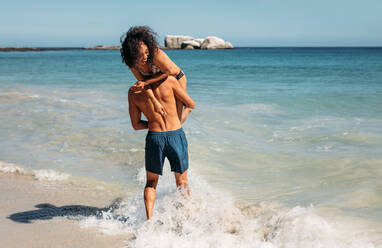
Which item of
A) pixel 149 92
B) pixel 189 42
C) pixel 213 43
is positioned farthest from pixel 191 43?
pixel 149 92

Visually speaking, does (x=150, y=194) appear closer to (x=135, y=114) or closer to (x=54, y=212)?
(x=135, y=114)

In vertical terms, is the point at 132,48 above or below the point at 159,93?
above

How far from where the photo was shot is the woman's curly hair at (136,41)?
297cm

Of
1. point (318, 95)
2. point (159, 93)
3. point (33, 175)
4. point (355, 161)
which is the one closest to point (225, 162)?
point (355, 161)

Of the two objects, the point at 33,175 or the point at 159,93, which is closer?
the point at 159,93

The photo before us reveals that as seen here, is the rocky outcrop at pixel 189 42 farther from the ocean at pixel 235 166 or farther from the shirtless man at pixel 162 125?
the shirtless man at pixel 162 125

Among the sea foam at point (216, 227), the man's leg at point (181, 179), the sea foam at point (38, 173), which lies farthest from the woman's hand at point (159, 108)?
the sea foam at point (38, 173)

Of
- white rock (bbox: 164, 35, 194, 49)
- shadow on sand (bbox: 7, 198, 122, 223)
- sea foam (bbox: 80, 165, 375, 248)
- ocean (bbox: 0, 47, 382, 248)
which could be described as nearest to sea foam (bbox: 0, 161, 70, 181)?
ocean (bbox: 0, 47, 382, 248)

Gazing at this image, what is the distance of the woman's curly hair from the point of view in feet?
9.74

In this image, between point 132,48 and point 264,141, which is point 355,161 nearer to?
point 264,141

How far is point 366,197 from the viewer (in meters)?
4.63

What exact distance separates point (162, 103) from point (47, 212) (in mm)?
2118

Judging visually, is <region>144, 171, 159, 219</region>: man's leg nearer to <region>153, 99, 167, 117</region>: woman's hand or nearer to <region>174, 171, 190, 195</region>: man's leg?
<region>174, 171, 190, 195</region>: man's leg

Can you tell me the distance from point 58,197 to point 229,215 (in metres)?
2.33
